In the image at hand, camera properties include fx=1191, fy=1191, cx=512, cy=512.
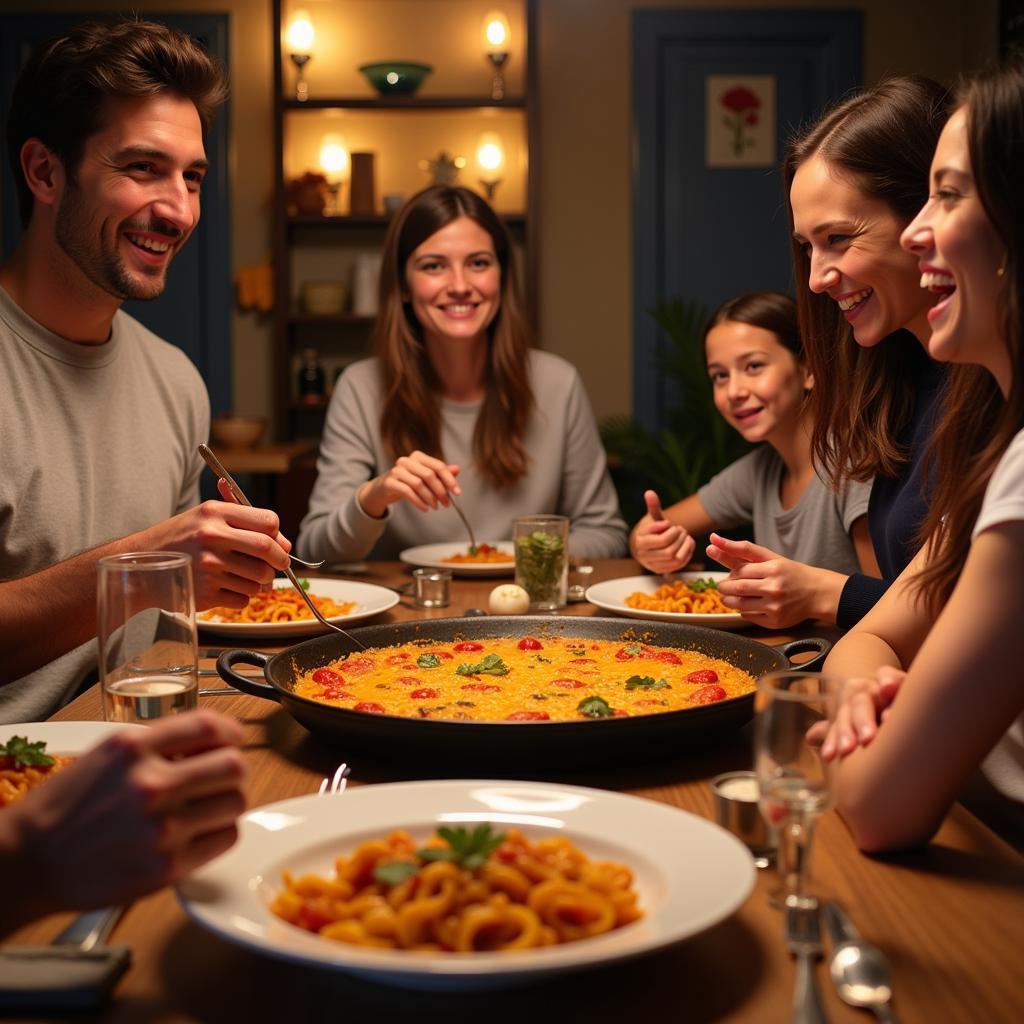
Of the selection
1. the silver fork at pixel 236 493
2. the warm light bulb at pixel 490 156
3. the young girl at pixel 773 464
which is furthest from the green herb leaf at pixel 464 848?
the warm light bulb at pixel 490 156

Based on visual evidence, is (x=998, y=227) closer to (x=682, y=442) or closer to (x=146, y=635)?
(x=146, y=635)

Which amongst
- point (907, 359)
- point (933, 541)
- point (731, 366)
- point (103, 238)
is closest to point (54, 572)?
point (103, 238)

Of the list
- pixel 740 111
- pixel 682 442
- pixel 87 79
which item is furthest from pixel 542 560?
pixel 740 111

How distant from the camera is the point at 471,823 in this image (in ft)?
3.49

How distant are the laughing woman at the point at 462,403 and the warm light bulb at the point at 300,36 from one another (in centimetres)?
261

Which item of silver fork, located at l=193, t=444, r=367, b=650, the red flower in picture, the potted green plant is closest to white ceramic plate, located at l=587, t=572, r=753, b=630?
silver fork, located at l=193, t=444, r=367, b=650

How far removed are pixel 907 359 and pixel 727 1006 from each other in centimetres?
164

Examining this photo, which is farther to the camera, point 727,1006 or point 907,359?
point 907,359

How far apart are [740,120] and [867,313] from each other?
4.19 meters

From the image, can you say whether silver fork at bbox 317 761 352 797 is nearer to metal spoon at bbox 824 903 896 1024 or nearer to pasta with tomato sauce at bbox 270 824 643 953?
pasta with tomato sauce at bbox 270 824 643 953

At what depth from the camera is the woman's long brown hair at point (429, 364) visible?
11.5 feet

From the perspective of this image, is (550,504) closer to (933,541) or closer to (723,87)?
(933,541)

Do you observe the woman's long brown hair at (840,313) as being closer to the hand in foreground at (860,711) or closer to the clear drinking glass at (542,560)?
the clear drinking glass at (542,560)

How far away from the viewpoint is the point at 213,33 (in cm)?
594
